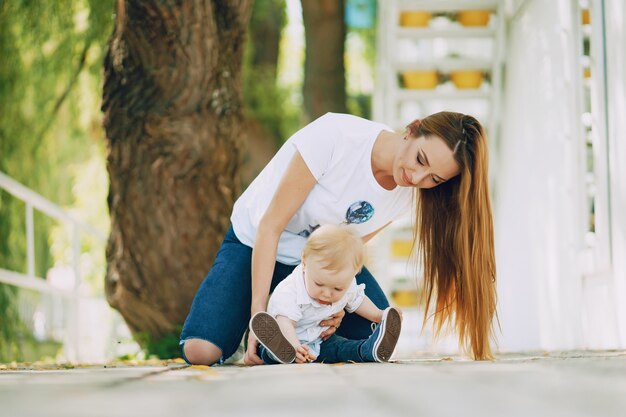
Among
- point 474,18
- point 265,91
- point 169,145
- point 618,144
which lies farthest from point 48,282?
point 618,144

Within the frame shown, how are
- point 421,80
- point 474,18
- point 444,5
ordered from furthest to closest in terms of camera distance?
point 421,80 → point 474,18 → point 444,5

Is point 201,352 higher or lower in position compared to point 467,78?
lower

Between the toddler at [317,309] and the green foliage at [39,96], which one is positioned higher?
the green foliage at [39,96]

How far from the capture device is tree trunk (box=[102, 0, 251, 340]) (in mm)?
5277

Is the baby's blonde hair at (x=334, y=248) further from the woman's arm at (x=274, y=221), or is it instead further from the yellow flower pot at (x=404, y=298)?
the yellow flower pot at (x=404, y=298)

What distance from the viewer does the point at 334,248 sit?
11.2 feet

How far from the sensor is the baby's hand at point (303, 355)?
3.45 meters

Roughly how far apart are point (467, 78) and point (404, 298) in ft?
6.03

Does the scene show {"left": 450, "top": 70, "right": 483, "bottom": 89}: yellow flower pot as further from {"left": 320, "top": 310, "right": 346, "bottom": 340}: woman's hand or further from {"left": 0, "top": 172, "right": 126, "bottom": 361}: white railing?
{"left": 320, "top": 310, "right": 346, "bottom": 340}: woman's hand

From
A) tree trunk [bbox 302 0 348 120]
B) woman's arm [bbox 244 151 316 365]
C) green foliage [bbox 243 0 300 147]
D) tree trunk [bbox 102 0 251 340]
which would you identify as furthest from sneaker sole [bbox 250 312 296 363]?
green foliage [bbox 243 0 300 147]

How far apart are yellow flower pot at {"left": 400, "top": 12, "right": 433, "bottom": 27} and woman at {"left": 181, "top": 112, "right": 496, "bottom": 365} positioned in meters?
4.17

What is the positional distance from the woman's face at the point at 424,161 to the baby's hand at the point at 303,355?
0.69 m

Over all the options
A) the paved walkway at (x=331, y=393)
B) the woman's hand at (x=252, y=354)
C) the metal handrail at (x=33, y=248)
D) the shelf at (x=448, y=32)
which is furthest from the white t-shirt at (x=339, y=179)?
the shelf at (x=448, y=32)

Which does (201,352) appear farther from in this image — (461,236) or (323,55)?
(323,55)
